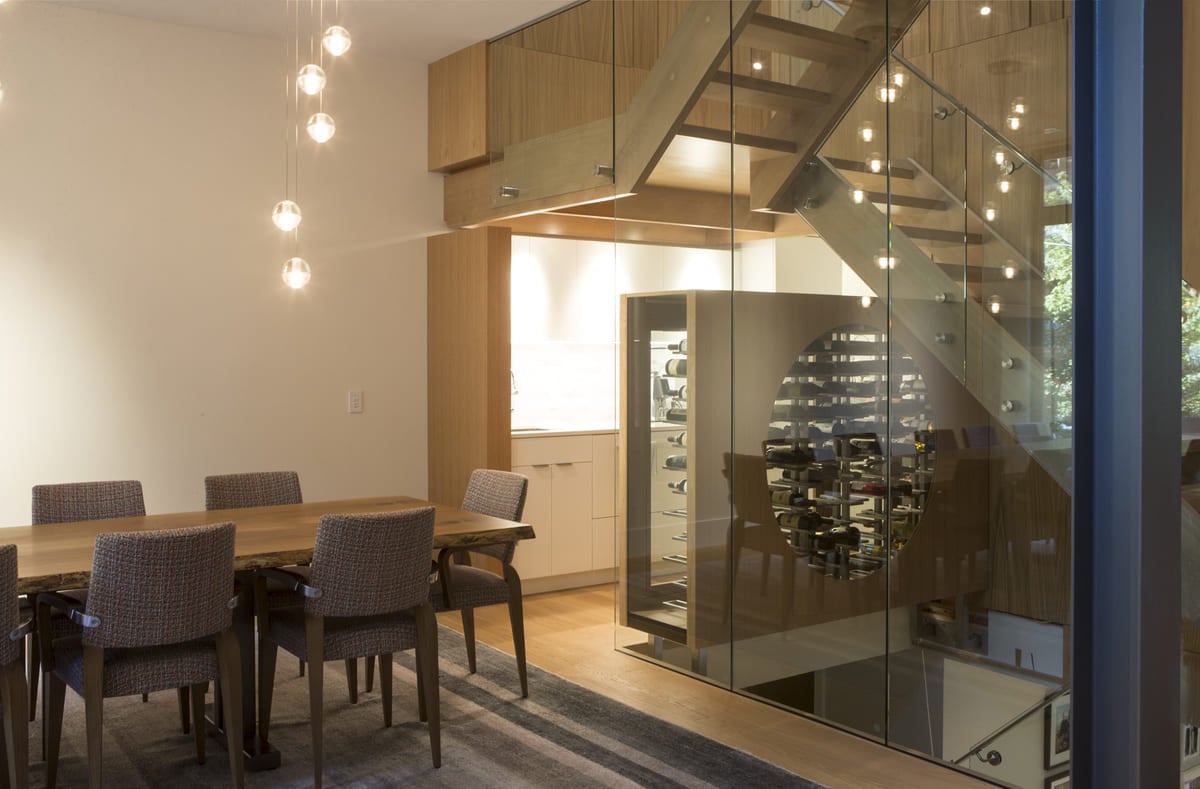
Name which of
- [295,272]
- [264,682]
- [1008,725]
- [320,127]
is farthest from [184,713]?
[1008,725]

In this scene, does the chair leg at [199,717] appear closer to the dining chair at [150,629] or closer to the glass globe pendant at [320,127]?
the dining chair at [150,629]

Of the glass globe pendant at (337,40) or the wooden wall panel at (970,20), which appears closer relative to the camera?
the wooden wall panel at (970,20)

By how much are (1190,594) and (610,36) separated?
12.0 feet

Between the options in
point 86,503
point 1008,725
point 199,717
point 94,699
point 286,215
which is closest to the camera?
point 94,699

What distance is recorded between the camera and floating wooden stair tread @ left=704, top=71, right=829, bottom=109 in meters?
4.00

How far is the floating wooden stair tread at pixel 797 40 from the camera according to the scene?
12.6 ft

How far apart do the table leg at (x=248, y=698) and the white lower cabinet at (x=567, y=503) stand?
2.50m

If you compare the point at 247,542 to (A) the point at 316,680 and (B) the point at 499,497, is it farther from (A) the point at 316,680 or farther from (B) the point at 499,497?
(B) the point at 499,497

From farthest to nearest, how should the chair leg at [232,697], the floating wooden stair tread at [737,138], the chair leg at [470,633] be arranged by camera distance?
the chair leg at [470,633], the floating wooden stair tread at [737,138], the chair leg at [232,697]

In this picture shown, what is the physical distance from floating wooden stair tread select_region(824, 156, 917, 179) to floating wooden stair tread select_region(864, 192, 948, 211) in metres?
0.07

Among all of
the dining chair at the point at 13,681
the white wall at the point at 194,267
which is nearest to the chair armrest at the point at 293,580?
the dining chair at the point at 13,681

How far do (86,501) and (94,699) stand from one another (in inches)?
58.9

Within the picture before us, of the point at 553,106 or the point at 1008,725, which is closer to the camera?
the point at 1008,725

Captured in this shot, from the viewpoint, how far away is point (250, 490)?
474cm
